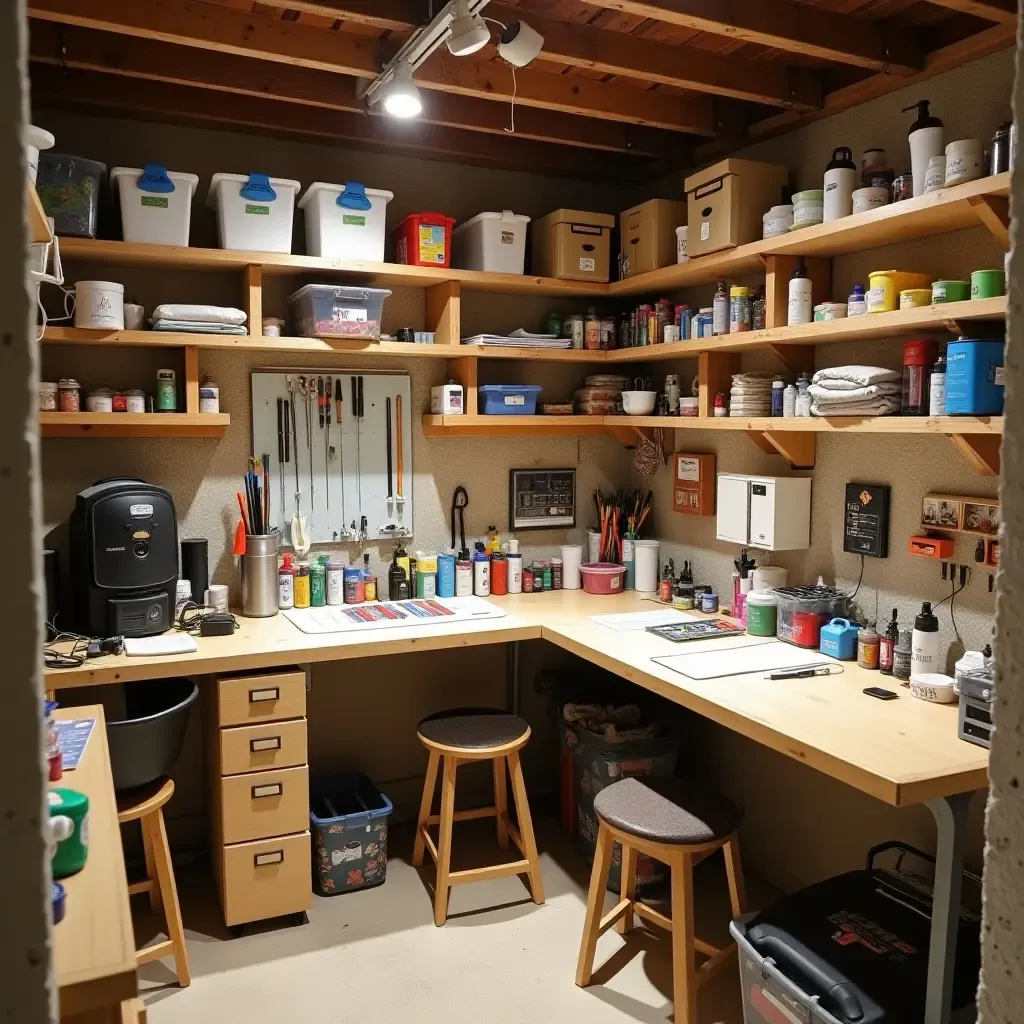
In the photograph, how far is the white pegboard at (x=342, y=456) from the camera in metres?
3.48

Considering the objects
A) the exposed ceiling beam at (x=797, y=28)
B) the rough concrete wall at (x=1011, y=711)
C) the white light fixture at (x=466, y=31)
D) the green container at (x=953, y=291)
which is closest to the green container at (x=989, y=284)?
the green container at (x=953, y=291)

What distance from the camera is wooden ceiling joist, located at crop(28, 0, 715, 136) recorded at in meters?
2.40

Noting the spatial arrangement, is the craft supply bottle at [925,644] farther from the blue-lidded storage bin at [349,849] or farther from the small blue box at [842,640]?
the blue-lidded storage bin at [349,849]

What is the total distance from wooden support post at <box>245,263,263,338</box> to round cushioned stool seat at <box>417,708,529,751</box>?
1473 millimetres

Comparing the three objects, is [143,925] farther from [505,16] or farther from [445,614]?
[505,16]

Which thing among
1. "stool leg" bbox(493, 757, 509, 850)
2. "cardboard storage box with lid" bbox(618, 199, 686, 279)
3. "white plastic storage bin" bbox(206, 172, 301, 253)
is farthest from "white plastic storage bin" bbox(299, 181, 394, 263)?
"stool leg" bbox(493, 757, 509, 850)

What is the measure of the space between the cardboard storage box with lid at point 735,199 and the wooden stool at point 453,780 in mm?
1781

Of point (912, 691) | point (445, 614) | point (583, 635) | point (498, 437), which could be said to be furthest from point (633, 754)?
point (498, 437)

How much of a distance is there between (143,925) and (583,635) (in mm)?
1686

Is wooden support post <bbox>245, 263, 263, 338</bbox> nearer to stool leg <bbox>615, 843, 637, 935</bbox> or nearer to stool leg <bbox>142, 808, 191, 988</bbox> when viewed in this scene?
stool leg <bbox>142, 808, 191, 988</bbox>

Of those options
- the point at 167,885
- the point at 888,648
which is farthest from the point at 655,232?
the point at 167,885

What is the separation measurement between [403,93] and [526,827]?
2304 millimetres

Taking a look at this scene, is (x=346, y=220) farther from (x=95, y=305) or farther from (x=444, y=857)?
(x=444, y=857)

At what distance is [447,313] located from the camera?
11.5 ft
